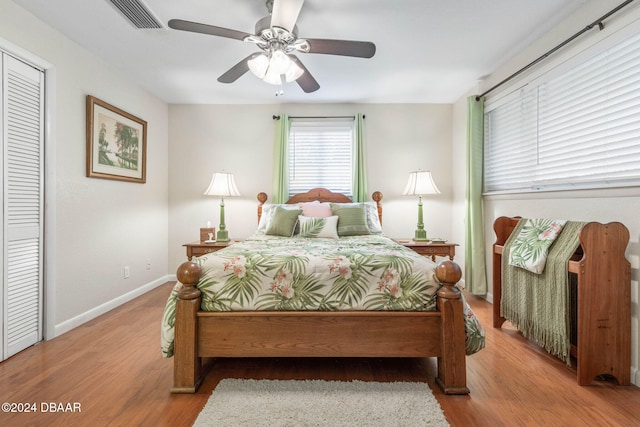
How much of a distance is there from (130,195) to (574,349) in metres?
4.22

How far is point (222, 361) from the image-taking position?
222cm

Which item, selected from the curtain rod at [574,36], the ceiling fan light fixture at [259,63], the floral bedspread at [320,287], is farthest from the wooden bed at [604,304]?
the ceiling fan light fixture at [259,63]

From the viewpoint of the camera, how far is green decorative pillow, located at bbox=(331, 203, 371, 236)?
3.43 meters

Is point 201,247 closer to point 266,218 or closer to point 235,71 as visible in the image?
point 266,218

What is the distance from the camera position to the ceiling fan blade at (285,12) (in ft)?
5.78

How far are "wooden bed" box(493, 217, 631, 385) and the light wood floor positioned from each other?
122mm

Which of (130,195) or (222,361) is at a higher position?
(130,195)

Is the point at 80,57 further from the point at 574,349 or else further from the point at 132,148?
the point at 574,349

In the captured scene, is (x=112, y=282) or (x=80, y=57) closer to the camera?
(x=80, y=57)

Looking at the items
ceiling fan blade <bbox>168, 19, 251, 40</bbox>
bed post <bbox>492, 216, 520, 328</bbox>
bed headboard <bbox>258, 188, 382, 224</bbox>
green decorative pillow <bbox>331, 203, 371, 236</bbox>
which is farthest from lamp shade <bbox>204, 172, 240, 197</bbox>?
bed post <bbox>492, 216, 520, 328</bbox>

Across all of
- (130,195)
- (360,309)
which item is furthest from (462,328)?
(130,195)

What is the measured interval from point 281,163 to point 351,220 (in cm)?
135

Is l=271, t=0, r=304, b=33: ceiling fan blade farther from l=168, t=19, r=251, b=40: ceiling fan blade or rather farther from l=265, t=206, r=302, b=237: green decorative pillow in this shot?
l=265, t=206, r=302, b=237: green decorative pillow

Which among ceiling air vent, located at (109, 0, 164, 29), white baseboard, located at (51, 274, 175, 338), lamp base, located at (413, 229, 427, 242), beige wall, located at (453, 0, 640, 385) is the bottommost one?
white baseboard, located at (51, 274, 175, 338)
